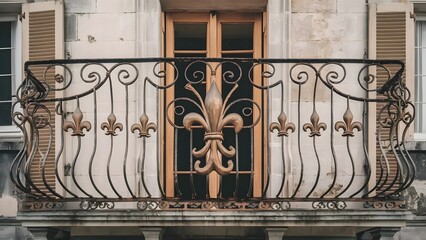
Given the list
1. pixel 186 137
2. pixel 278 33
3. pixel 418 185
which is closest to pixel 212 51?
pixel 278 33

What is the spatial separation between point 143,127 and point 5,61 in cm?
288

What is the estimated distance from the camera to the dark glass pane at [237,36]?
14.9m

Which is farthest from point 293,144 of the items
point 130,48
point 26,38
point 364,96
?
point 26,38

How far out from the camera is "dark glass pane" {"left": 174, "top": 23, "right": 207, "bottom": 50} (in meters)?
14.9

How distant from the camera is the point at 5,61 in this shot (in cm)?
1540

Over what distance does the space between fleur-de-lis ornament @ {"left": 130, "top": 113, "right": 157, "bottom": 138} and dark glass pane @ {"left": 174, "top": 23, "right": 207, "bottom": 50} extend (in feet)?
5.97

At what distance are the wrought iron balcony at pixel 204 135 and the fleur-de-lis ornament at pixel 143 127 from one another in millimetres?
16

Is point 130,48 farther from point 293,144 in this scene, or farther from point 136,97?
point 293,144

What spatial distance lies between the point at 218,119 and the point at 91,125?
5.12ft

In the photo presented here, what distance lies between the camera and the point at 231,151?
1304 cm

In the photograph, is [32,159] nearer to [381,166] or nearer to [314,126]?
[314,126]

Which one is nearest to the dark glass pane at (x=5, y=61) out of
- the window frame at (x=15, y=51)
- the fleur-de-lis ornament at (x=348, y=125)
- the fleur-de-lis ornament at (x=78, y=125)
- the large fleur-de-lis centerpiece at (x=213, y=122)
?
the window frame at (x=15, y=51)

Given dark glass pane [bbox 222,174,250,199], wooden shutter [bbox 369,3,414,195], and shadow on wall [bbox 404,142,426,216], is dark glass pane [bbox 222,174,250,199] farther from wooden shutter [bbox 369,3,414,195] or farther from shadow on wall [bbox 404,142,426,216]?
shadow on wall [bbox 404,142,426,216]

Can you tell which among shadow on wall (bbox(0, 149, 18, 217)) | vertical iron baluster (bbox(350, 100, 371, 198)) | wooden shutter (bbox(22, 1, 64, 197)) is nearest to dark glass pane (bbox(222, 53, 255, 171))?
vertical iron baluster (bbox(350, 100, 371, 198))
